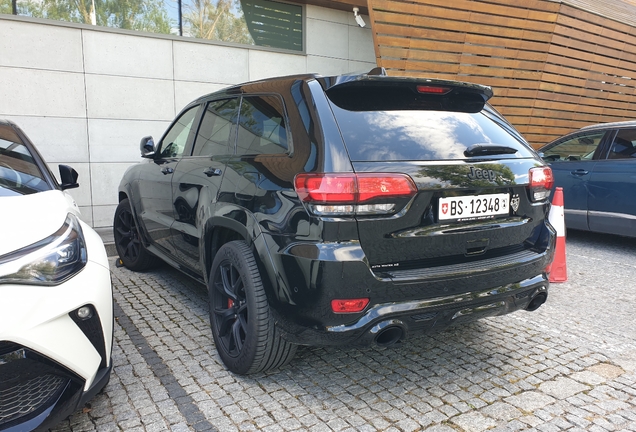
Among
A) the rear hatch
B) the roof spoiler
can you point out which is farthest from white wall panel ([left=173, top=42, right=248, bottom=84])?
the rear hatch

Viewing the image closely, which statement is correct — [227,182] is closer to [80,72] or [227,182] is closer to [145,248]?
[145,248]

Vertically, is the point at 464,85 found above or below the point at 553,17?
below

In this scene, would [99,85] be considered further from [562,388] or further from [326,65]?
[562,388]

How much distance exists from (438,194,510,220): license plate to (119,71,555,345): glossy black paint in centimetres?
3

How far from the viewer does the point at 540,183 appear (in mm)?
2912

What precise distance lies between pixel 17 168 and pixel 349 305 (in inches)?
84.8

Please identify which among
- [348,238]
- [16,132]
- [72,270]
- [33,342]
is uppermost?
[16,132]

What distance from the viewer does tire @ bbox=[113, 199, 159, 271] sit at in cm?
508

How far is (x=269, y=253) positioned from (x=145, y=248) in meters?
2.62

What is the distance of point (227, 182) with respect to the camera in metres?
3.05

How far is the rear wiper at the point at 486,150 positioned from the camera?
2695mm

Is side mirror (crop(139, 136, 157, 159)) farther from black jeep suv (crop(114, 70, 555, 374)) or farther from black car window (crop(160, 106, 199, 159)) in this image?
black jeep suv (crop(114, 70, 555, 374))

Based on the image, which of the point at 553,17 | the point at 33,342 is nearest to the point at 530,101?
the point at 553,17

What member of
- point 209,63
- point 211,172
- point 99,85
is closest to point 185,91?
point 209,63
